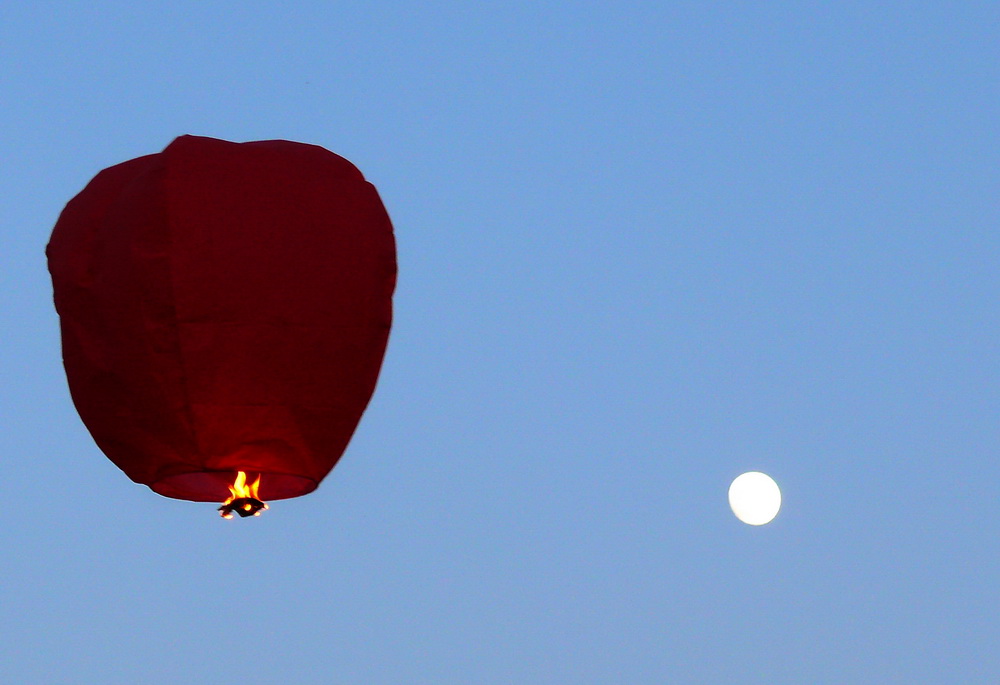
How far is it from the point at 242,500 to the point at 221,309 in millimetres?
1102

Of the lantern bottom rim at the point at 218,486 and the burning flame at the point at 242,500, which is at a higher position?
the lantern bottom rim at the point at 218,486

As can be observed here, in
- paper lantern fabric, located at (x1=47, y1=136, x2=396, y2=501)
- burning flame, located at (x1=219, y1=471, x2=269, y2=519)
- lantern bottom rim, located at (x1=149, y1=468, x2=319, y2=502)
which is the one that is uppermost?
paper lantern fabric, located at (x1=47, y1=136, x2=396, y2=501)

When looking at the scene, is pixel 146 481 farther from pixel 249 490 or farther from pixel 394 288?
pixel 394 288

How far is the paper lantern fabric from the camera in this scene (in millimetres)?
10516

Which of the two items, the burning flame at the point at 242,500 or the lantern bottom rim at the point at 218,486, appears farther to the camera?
the lantern bottom rim at the point at 218,486

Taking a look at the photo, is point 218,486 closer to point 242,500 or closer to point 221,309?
point 242,500

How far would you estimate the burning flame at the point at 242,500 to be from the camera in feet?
36.2

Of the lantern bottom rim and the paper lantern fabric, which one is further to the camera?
the lantern bottom rim

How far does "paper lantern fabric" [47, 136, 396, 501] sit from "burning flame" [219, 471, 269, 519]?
2.7 inches

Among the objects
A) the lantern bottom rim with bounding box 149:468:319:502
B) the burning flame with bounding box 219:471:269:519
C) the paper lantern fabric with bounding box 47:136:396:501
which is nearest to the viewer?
the paper lantern fabric with bounding box 47:136:396:501

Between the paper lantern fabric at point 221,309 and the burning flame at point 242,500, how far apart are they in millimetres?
68

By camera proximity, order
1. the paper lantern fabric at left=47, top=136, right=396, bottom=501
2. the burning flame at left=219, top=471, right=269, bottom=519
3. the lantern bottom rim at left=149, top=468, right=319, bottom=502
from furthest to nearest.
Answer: the lantern bottom rim at left=149, top=468, right=319, bottom=502 < the burning flame at left=219, top=471, right=269, bottom=519 < the paper lantern fabric at left=47, top=136, right=396, bottom=501

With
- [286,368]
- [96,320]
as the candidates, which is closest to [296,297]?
[286,368]

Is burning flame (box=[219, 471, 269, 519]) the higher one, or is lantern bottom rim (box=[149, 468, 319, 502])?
lantern bottom rim (box=[149, 468, 319, 502])
